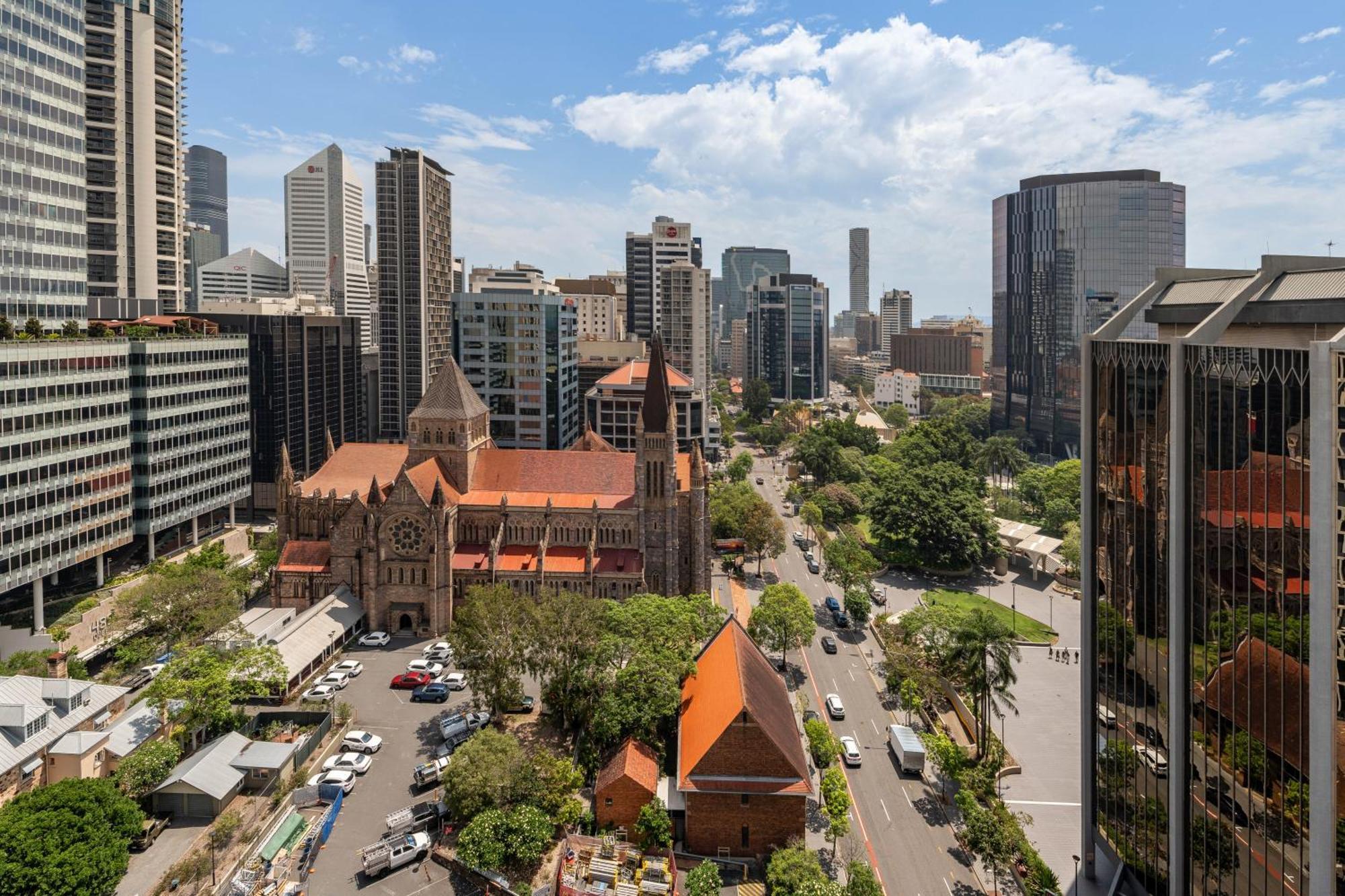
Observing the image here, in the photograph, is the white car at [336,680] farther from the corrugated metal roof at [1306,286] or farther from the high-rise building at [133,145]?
the high-rise building at [133,145]

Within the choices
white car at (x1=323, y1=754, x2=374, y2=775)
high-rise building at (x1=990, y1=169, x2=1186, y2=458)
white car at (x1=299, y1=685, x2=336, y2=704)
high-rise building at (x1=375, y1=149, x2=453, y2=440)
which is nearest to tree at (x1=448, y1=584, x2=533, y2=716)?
white car at (x1=323, y1=754, x2=374, y2=775)

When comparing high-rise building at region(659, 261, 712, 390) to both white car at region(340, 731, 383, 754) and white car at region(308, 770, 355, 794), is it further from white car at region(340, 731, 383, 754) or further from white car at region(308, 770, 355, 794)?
white car at region(308, 770, 355, 794)

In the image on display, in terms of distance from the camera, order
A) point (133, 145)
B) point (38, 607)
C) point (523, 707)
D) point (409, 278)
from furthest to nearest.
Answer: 1. point (409, 278)
2. point (133, 145)
3. point (38, 607)
4. point (523, 707)

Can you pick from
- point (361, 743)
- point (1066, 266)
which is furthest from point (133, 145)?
point (1066, 266)

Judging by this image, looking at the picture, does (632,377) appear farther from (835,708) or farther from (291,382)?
(835,708)

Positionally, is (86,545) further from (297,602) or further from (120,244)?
(120,244)

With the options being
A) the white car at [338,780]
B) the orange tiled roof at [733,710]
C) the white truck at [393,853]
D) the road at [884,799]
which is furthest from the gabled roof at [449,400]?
the white truck at [393,853]

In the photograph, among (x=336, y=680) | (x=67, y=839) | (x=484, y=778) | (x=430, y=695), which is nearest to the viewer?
(x=67, y=839)
